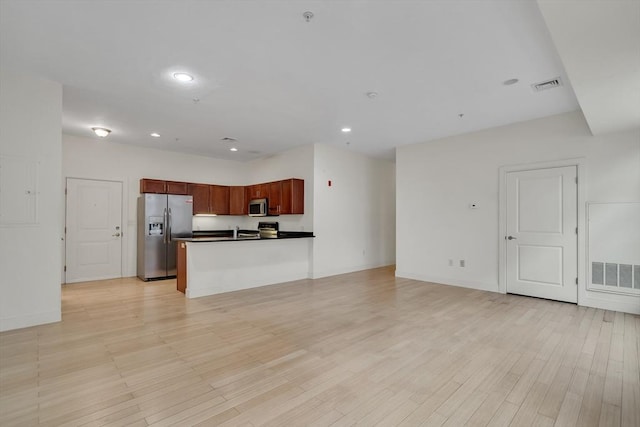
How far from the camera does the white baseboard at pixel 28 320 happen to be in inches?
132

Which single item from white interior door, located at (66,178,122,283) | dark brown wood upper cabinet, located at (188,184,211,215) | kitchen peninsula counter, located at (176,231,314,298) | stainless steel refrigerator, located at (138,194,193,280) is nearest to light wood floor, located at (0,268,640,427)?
kitchen peninsula counter, located at (176,231,314,298)

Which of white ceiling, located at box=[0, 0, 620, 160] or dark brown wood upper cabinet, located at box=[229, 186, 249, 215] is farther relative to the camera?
dark brown wood upper cabinet, located at box=[229, 186, 249, 215]

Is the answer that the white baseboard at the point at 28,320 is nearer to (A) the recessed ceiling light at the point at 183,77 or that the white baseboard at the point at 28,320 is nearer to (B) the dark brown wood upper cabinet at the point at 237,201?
(A) the recessed ceiling light at the point at 183,77

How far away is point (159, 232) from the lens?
6.52 meters

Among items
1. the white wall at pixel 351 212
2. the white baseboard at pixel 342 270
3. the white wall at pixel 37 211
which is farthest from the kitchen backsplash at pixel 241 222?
the white wall at pixel 37 211

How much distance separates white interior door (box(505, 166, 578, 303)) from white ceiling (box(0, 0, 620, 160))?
3.51 ft

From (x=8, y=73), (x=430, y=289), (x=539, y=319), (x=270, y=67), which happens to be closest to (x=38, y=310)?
(x=8, y=73)

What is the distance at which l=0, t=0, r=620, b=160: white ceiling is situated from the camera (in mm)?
2406

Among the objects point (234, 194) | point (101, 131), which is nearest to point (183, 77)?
point (101, 131)

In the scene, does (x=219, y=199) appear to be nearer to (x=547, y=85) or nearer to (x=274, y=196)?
(x=274, y=196)

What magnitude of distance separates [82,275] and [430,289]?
685cm

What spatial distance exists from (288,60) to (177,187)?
5112 millimetres

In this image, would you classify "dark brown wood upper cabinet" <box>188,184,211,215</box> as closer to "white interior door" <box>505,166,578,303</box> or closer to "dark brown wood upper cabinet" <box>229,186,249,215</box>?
"dark brown wood upper cabinet" <box>229,186,249,215</box>

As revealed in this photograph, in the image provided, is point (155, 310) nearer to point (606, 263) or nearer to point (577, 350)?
point (577, 350)
